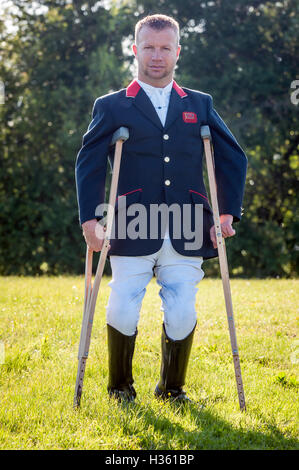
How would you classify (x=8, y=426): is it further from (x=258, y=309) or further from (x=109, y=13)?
(x=109, y=13)

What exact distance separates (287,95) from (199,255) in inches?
454

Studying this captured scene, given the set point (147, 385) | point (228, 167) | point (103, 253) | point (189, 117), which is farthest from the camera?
point (147, 385)

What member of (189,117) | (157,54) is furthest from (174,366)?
(157,54)

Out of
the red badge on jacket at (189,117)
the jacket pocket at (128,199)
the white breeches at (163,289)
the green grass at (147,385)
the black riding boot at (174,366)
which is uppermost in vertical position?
the red badge on jacket at (189,117)

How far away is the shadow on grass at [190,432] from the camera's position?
3066 millimetres

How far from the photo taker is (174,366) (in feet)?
11.9

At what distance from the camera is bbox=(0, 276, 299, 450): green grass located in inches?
123

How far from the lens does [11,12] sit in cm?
1445

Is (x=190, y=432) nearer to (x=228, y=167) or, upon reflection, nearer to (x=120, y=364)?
(x=120, y=364)

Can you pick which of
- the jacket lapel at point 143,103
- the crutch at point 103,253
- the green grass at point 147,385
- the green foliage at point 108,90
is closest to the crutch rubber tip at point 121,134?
the crutch at point 103,253

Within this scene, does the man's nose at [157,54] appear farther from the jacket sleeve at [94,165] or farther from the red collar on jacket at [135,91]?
the jacket sleeve at [94,165]

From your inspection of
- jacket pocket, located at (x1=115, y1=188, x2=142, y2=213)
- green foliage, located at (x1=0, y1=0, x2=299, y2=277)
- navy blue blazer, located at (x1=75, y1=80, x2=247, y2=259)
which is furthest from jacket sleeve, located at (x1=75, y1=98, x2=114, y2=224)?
green foliage, located at (x1=0, y1=0, x2=299, y2=277)

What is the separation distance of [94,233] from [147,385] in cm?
123

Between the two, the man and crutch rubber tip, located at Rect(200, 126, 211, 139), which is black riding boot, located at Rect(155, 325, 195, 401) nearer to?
the man
